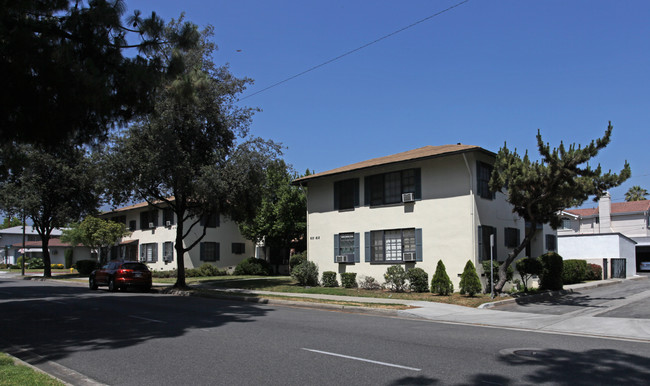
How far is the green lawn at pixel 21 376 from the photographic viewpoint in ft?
20.0

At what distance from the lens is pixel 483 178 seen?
20375 millimetres

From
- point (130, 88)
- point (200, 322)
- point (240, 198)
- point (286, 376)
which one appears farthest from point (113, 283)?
point (286, 376)

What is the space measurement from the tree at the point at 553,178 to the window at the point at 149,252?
32115 millimetres

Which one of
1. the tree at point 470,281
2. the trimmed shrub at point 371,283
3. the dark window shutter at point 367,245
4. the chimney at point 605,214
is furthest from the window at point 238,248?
the chimney at point 605,214

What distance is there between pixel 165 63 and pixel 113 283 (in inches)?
643

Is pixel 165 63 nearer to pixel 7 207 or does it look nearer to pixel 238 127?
pixel 238 127

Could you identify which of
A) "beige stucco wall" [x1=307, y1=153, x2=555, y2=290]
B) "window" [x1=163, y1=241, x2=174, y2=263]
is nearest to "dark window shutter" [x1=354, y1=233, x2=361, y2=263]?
"beige stucco wall" [x1=307, y1=153, x2=555, y2=290]

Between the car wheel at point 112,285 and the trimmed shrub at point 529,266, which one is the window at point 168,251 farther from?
the trimmed shrub at point 529,266

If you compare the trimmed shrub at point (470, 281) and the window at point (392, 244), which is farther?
the window at point (392, 244)

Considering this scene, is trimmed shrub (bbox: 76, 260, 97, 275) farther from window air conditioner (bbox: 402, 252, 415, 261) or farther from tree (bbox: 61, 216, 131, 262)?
window air conditioner (bbox: 402, 252, 415, 261)

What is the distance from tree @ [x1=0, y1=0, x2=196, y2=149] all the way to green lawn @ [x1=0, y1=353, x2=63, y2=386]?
5.64m

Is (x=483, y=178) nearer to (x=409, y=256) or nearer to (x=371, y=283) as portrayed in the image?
(x=409, y=256)

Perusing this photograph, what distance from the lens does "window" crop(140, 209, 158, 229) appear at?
41.8 meters

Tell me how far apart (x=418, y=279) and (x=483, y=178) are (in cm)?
508
